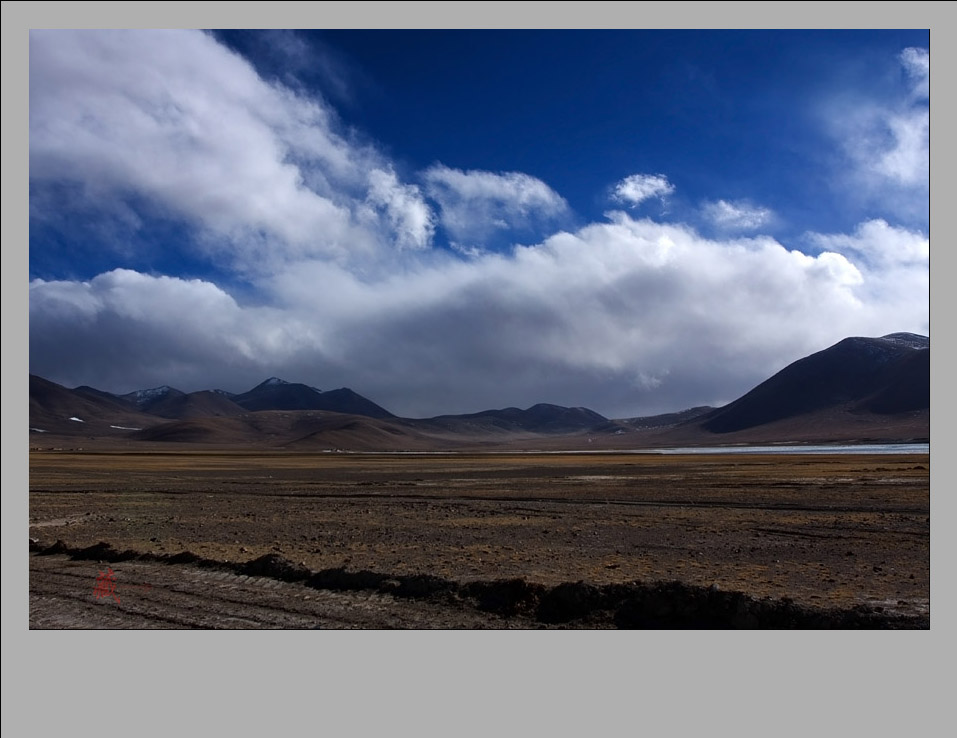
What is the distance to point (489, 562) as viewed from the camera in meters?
14.1

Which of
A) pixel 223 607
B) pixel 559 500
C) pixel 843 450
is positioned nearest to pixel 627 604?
pixel 223 607

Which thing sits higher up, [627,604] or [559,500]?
[627,604]

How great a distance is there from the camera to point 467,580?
11.7 meters

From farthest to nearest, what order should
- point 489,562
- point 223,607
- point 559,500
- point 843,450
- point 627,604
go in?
point 843,450 < point 559,500 < point 489,562 < point 223,607 < point 627,604

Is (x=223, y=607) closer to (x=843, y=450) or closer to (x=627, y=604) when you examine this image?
(x=627, y=604)

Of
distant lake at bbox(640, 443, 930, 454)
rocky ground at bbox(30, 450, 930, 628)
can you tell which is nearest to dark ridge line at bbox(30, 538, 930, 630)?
rocky ground at bbox(30, 450, 930, 628)

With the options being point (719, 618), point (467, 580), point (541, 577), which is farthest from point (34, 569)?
point (719, 618)

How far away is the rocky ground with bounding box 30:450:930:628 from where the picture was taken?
33.5 feet

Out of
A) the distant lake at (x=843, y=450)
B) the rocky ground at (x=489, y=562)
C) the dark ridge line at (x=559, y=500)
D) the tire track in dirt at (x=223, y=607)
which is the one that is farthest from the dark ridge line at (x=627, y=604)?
the distant lake at (x=843, y=450)

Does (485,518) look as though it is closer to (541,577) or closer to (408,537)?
(408,537)

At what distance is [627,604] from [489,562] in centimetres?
434

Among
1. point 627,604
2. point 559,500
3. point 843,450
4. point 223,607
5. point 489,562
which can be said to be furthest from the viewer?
point 843,450

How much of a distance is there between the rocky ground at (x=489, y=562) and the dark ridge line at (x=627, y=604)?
3 cm

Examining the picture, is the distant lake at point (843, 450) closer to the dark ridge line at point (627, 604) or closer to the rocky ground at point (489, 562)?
the rocky ground at point (489, 562)
